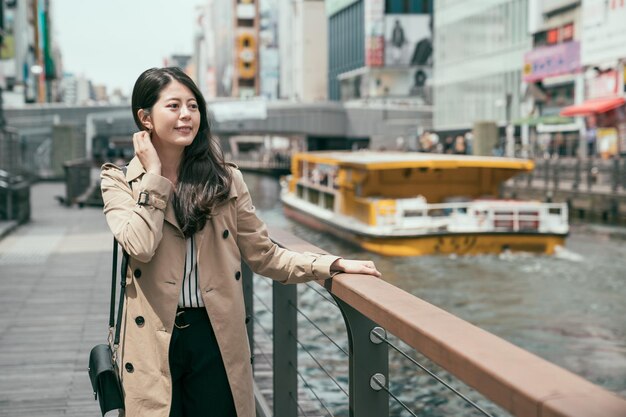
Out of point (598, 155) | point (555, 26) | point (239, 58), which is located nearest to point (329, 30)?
point (239, 58)

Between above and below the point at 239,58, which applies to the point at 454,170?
below

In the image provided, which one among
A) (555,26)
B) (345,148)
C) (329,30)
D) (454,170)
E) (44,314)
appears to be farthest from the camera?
(329,30)

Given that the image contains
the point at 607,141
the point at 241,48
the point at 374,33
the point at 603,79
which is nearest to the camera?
the point at 607,141

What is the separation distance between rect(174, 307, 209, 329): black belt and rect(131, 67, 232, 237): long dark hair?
0.23 m

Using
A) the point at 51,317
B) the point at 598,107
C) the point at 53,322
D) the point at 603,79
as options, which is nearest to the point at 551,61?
the point at 603,79

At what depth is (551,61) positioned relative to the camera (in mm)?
55250

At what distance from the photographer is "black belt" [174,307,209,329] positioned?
3096 mm

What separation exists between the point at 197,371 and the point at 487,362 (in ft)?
4.17

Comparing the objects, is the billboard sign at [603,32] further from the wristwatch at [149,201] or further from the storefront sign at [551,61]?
the wristwatch at [149,201]

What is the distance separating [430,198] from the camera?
27359mm

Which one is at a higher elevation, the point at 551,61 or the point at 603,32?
the point at 603,32

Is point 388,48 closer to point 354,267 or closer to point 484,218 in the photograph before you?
point 484,218

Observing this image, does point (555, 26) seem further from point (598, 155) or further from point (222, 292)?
point (222, 292)

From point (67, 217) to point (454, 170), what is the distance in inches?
412
